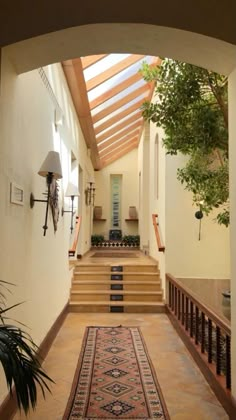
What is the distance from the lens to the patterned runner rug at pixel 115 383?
236 centimetres

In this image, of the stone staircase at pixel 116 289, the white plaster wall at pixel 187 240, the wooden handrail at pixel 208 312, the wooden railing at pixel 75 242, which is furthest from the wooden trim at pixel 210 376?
the wooden railing at pixel 75 242

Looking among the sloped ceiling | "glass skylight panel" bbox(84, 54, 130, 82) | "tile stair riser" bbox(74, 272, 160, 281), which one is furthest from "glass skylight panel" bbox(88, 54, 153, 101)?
"tile stair riser" bbox(74, 272, 160, 281)

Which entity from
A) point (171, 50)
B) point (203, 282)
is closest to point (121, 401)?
point (171, 50)

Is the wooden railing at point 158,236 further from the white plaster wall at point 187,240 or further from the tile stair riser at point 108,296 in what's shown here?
the tile stair riser at point 108,296

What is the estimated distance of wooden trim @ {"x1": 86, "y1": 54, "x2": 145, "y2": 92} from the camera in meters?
5.56

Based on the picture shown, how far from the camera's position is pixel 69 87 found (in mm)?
5508

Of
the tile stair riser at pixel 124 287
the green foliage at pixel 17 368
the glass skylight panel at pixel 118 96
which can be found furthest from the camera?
the glass skylight panel at pixel 118 96

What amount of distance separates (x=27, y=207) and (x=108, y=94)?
14.7 feet

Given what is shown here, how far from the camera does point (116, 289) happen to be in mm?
5980

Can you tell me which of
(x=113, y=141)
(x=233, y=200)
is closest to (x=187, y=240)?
(x=233, y=200)

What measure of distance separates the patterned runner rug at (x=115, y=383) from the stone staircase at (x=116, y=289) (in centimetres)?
137

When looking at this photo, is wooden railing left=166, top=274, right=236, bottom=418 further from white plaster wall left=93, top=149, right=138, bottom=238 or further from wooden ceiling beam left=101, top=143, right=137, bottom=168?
wooden ceiling beam left=101, top=143, right=137, bottom=168

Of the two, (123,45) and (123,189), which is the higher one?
(123,189)

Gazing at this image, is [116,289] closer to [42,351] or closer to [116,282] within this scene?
[116,282]
